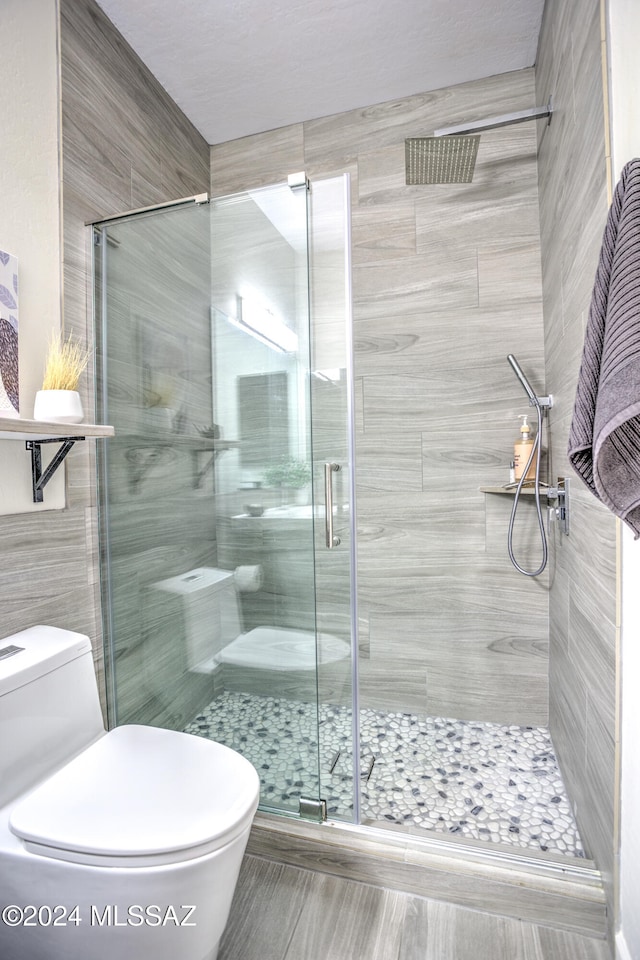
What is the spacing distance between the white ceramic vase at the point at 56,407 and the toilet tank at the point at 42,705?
0.58 meters

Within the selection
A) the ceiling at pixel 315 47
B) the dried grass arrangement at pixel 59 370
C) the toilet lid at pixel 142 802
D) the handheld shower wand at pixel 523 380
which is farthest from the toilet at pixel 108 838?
the ceiling at pixel 315 47

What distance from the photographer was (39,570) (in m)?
1.46

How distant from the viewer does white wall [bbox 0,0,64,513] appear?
1381 millimetres

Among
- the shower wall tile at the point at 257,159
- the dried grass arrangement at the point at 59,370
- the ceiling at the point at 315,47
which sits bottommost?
the dried grass arrangement at the point at 59,370

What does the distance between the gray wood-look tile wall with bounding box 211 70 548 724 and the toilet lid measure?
1.25 meters

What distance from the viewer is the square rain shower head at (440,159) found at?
175 centimetres

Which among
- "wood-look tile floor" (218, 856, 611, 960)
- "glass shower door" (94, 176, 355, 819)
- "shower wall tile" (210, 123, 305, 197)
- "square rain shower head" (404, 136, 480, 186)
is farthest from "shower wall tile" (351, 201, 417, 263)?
"wood-look tile floor" (218, 856, 611, 960)

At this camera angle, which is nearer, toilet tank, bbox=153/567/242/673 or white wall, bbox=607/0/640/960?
white wall, bbox=607/0/640/960

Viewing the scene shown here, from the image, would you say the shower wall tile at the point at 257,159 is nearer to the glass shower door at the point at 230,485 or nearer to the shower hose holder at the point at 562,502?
the glass shower door at the point at 230,485

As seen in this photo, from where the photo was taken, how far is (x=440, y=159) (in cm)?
186

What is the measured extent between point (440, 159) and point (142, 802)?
85.5 inches

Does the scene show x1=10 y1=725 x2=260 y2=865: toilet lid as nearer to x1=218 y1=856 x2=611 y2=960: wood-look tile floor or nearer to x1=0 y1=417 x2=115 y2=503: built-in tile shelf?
x1=218 y1=856 x2=611 y2=960: wood-look tile floor

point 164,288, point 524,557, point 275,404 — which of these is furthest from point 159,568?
point 524,557

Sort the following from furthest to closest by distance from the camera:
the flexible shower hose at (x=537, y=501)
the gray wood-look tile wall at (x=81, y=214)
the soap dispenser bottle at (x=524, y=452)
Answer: the soap dispenser bottle at (x=524, y=452) → the flexible shower hose at (x=537, y=501) → the gray wood-look tile wall at (x=81, y=214)
